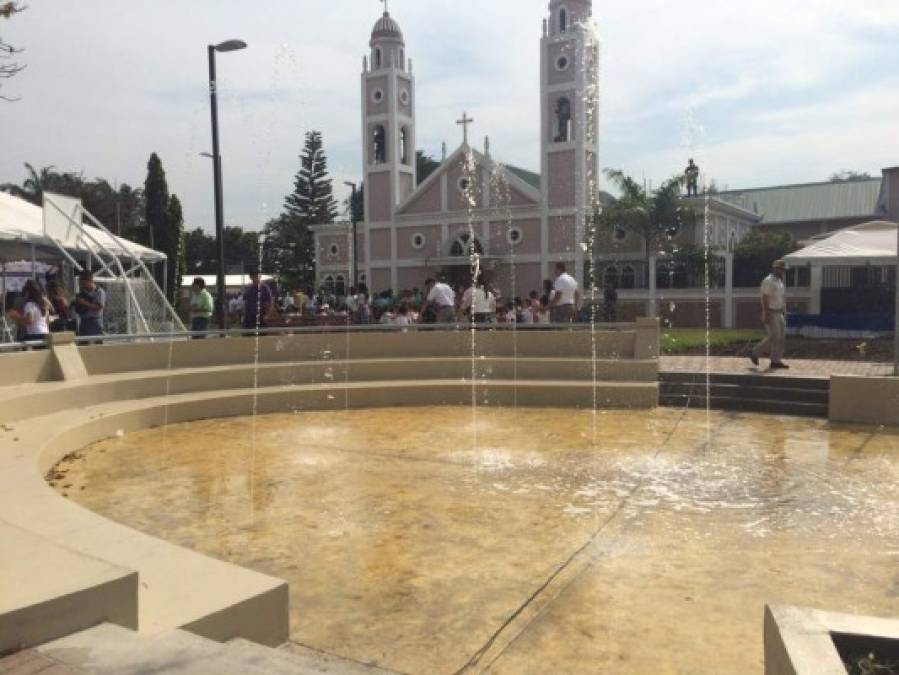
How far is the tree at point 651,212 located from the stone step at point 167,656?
34.4 m

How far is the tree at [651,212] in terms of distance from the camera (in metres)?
35.3

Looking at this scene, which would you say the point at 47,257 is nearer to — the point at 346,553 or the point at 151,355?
the point at 151,355

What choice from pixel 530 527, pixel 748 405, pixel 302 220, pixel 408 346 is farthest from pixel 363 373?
pixel 302 220

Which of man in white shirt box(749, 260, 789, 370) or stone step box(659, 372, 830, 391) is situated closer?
stone step box(659, 372, 830, 391)

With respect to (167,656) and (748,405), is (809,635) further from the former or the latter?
(748,405)

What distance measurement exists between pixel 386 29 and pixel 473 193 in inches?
469

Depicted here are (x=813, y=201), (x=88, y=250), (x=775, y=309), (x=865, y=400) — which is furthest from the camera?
(x=813, y=201)

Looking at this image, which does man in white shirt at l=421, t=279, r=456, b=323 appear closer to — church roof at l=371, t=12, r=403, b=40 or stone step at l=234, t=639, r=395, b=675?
stone step at l=234, t=639, r=395, b=675

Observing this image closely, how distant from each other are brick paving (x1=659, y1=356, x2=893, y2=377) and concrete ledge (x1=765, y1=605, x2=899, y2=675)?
9449 mm

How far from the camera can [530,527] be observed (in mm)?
5609

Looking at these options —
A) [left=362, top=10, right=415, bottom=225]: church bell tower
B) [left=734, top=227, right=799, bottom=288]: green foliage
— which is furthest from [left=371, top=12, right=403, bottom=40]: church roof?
[left=734, top=227, right=799, bottom=288]: green foliage

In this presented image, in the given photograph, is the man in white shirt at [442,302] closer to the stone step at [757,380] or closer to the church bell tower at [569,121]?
the stone step at [757,380]

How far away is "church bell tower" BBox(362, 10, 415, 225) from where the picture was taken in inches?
1813

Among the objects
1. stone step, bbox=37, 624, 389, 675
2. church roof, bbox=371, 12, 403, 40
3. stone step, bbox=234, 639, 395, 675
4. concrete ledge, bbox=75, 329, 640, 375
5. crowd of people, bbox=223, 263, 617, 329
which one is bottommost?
stone step, bbox=234, 639, 395, 675
